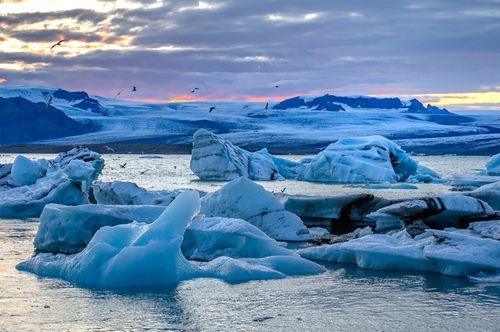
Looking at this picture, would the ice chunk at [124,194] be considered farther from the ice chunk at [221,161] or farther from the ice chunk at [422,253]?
the ice chunk at [221,161]

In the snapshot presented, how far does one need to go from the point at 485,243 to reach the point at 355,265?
1.82 m

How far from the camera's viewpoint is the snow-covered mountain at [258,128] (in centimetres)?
8488

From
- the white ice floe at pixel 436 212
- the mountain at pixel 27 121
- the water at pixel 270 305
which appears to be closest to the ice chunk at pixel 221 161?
the white ice floe at pixel 436 212

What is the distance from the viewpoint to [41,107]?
380 feet

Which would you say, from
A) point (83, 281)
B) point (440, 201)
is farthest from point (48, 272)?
point (440, 201)

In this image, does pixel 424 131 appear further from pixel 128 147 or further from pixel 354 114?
pixel 128 147

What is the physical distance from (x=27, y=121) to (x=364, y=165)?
96.8 m

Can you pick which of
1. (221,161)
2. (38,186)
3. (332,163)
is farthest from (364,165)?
(38,186)

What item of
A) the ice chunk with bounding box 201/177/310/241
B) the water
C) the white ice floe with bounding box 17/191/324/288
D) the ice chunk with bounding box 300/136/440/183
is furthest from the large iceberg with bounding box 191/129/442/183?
the water

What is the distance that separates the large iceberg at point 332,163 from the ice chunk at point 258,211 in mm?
18764

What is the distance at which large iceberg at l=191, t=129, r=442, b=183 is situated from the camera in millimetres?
31422

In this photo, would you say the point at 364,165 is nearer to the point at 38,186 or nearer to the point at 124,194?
the point at 38,186

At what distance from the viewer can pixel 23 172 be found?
760 inches

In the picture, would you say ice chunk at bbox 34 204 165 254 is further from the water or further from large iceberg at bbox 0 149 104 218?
large iceberg at bbox 0 149 104 218
